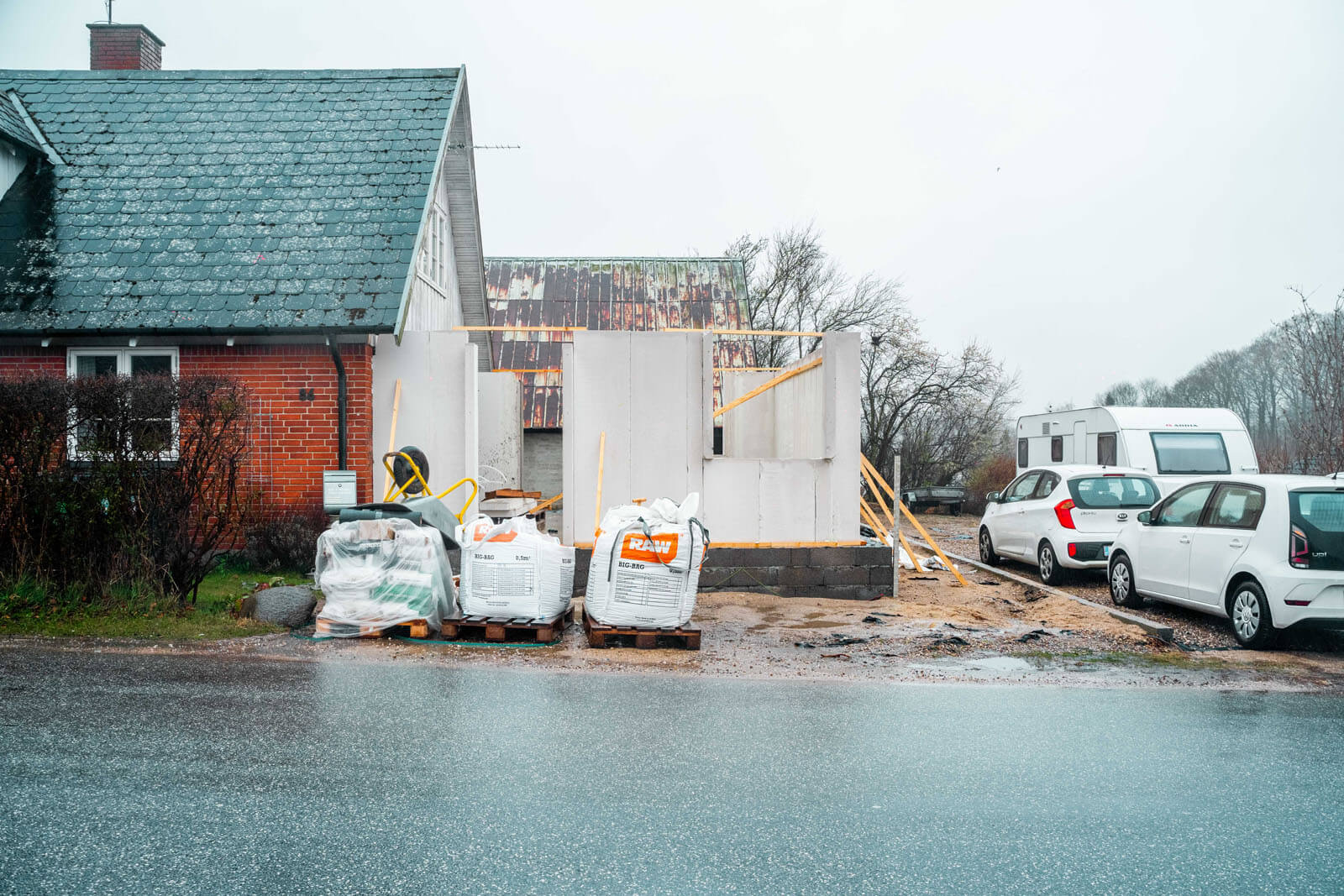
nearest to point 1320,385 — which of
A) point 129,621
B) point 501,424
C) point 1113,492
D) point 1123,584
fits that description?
point 1113,492

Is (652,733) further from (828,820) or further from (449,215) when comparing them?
(449,215)

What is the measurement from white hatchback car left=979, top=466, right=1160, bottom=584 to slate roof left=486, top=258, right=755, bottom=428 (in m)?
9.15

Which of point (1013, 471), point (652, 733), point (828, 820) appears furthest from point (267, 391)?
point (1013, 471)

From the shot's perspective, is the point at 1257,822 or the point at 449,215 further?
the point at 449,215

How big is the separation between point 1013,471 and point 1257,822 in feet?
80.2

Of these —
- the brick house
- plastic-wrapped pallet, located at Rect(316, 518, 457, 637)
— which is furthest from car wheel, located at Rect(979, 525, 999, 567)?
plastic-wrapped pallet, located at Rect(316, 518, 457, 637)

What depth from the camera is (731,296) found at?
24.0 metres

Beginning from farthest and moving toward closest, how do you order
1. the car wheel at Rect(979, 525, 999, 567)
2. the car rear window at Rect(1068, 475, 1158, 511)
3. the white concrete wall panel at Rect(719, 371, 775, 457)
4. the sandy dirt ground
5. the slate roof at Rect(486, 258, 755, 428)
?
the slate roof at Rect(486, 258, 755, 428)
the white concrete wall panel at Rect(719, 371, 775, 457)
the car wheel at Rect(979, 525, 999, 567)
the car rear window at Rect(1068, 475, 1158, 511)
the sandy dirt ground

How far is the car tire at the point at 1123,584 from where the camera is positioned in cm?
1073

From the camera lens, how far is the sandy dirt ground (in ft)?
24.8

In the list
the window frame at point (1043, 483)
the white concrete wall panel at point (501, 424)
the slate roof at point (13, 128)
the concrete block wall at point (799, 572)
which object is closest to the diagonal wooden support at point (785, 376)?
the concrete block wall at point (799, 572)

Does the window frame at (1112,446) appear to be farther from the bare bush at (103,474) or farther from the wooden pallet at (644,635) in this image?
the bare bush at (103,474)

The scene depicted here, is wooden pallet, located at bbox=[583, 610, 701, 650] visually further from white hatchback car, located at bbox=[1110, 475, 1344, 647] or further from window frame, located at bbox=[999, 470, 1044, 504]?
window frame, located at bbox=[999, 470, 1044, 504]

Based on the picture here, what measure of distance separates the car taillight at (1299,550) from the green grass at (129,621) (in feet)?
29.1
